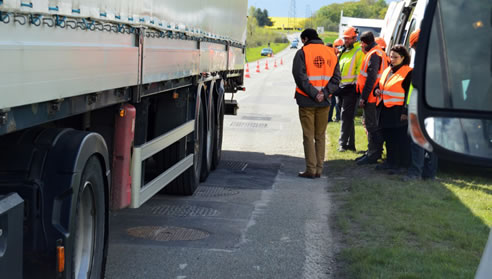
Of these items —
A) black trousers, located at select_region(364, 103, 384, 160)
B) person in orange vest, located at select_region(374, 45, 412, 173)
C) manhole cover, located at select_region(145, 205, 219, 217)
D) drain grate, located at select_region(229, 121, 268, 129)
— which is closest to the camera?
manhole cover, located at select_region(145, 205, 219, 217)

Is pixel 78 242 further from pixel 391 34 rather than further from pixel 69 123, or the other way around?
pixel 391 34

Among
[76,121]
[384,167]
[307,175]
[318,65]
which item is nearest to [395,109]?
[384,167]

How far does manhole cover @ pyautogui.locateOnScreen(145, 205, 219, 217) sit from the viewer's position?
850cm

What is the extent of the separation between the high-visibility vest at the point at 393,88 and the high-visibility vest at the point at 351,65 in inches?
88.4

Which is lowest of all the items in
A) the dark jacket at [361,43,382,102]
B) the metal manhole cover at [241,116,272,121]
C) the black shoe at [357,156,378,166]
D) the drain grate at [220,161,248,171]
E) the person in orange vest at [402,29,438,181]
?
the metal manhole cover at [241,116,272,121]

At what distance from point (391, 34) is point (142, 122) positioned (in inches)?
447

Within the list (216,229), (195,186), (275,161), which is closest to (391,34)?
(275,161)

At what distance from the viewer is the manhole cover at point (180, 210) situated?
8.50 meters

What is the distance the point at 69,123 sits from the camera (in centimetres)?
502

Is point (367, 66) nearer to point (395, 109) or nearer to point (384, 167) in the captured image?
point (395, 109)

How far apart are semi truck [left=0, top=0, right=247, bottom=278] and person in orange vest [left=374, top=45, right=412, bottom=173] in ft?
13.6

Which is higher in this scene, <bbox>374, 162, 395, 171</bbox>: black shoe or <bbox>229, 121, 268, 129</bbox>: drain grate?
<bbox>374, 162, 395, 171</bbox>: black shoe

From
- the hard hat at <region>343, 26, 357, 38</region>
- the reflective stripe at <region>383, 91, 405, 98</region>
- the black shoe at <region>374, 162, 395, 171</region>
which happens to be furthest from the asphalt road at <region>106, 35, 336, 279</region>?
the hard hat at <region>343, 26, 357, 38</region>

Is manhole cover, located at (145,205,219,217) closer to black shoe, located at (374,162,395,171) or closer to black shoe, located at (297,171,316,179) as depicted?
black shoe, located at (297,171,316,179)
